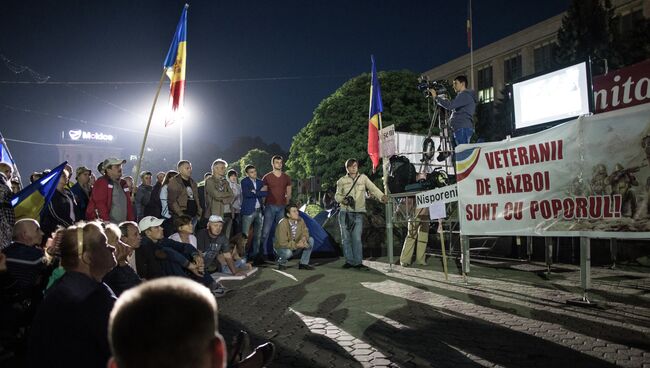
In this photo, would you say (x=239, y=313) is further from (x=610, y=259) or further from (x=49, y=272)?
(x=610, y=259)

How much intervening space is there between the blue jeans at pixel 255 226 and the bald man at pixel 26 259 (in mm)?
6022

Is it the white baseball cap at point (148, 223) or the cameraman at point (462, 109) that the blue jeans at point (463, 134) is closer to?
the cameraman at point (462, 109)

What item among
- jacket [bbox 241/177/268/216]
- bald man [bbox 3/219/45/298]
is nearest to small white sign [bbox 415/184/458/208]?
jacket [bbox 241/177/268/216]

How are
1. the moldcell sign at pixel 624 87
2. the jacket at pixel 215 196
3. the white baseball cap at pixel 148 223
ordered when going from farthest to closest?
the moldcell sign at pixel 624 87 → the jacket at pixel 215 196 → the white baseball cap at pixel 148 223

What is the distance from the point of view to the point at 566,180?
20.0 ft

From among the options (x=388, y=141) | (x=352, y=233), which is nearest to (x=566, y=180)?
(x=388, y=141)

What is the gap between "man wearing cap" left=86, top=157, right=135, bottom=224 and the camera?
7.82 meters

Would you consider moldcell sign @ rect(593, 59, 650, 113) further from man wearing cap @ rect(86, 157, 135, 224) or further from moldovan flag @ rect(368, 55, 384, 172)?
man wearing cap @ rect(86, 157, 135, 224)

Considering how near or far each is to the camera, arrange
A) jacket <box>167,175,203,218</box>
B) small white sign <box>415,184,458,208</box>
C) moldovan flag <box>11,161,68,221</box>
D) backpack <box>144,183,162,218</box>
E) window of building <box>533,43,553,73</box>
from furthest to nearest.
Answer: window of building <box>533,43,553,73</box> → backpack <box>144,183,162,218</box> → jacket <box>167,175,203,218</box> → small white sign <box>415,184,458,208</box> → moldovan flag <box>11,161,68,221</box>

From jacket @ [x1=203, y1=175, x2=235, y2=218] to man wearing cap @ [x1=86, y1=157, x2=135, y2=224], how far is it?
204cm

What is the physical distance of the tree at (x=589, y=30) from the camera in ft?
89.7

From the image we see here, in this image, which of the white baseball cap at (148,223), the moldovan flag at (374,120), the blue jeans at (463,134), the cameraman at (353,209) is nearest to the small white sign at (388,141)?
the cameraman at (353,209)

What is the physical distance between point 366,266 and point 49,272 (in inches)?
259

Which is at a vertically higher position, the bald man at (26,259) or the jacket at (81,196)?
the jacket at (81,196)
